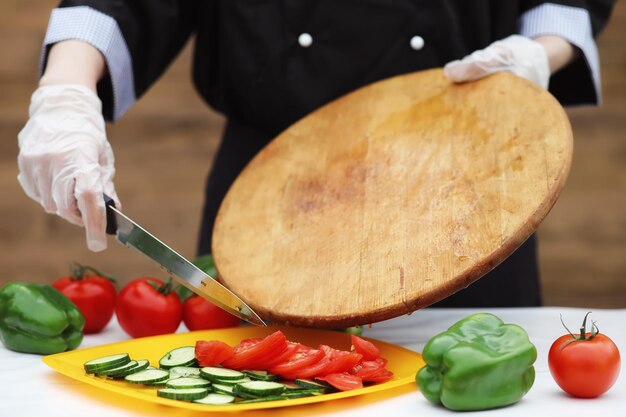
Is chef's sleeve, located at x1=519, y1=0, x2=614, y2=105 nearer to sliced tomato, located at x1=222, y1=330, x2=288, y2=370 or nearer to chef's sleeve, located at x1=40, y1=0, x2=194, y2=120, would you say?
chef's sleeve, located at x1=40, y1=0, x2=194, y2=120

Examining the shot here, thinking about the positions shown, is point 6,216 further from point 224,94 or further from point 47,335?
point 47,335

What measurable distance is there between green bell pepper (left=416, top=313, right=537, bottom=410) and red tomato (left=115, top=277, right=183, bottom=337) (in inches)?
23.1

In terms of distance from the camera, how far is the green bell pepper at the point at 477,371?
104 cm

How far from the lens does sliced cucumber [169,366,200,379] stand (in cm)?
115

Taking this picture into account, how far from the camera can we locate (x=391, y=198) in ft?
4.70

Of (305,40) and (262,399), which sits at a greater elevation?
(305,40)

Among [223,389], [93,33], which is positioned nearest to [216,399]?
[223,389]

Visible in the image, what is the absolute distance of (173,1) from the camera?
1.84 metres

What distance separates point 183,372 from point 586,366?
0.51m

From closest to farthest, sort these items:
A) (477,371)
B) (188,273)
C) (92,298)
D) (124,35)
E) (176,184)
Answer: (477,371)
(188,273)
(92,298)
(124,35)
(176,184)

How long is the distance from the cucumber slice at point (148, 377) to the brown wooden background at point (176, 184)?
2095mm

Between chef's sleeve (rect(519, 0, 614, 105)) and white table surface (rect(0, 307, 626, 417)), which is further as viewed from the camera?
chef's sleeve (rect(519, 0, 614, 105))

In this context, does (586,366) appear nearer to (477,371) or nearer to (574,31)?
(477,371)

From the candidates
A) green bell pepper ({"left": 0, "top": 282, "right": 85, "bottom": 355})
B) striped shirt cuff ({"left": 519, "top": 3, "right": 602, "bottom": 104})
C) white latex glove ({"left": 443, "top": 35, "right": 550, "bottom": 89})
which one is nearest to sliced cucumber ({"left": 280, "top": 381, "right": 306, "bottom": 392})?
green bell pepper ({"left": 0, "top": 282, "right": 85, "bottom": 355})
